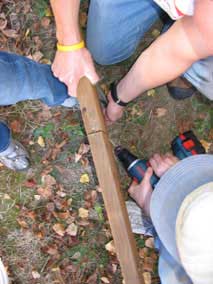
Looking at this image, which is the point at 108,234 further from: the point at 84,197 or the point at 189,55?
the point at 189,55

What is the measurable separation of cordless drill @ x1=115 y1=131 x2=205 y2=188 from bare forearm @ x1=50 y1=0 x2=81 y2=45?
0.76 metres

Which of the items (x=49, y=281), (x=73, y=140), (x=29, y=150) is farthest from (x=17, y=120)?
(x=49, y=281)

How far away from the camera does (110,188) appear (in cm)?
138

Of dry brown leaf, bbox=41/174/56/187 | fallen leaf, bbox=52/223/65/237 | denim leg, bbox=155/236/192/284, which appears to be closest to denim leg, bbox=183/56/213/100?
denim leg, bbox=155/236/192/284

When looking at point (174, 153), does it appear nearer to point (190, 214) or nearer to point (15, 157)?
point (15, 157)

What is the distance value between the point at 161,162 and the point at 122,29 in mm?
647

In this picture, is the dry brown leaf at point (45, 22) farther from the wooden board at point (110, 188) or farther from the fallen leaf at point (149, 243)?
the fallen leaf at point (149, 243)

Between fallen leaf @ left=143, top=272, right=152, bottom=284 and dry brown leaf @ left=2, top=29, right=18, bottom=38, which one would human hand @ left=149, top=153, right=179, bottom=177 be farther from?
dry brown leaf @ left=2, top=29, right=18, bottom=38

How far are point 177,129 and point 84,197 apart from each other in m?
0.59

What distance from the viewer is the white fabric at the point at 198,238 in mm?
1274

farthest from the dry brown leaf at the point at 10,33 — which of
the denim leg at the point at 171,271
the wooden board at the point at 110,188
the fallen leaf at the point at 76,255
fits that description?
the denim leg at the point at 171,271

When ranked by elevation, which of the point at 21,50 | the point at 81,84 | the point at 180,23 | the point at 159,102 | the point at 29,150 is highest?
the point at 180,23

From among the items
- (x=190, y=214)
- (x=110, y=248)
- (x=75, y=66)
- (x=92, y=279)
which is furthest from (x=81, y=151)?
(x=190, y=214)

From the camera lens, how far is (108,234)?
7.36ft
